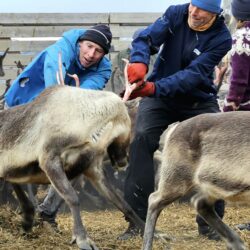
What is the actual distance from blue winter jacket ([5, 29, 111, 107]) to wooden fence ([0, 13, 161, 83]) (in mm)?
7005

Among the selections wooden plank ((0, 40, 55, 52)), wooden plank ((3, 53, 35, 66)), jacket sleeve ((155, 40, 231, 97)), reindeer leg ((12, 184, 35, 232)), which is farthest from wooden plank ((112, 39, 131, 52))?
reindeer leg ((12, 184, 35, 232))

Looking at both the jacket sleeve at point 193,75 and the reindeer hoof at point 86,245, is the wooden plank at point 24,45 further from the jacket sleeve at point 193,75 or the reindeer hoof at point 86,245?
the reindeer hoof at point 86,245

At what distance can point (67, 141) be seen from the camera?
20.0 feet

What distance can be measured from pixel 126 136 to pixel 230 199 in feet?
3.89

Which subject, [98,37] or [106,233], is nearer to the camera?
[98,37]

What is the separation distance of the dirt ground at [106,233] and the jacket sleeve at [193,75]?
1.40 metres

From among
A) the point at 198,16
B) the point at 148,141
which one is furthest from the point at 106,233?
the point at 198,16

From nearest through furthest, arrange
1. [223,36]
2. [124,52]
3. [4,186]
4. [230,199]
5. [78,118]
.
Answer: [230,199] < [78,118] < [223,36] < [4,186] < [124,52]

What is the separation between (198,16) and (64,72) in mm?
1394

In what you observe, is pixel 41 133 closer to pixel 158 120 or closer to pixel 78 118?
pixel 78 118

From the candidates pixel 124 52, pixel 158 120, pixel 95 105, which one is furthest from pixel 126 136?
pixel 124 52

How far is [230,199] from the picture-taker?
5.71 metres

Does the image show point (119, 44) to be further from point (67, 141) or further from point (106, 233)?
point (67, 141)

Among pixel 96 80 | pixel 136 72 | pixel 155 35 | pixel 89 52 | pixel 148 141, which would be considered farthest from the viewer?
pixel 96 80
